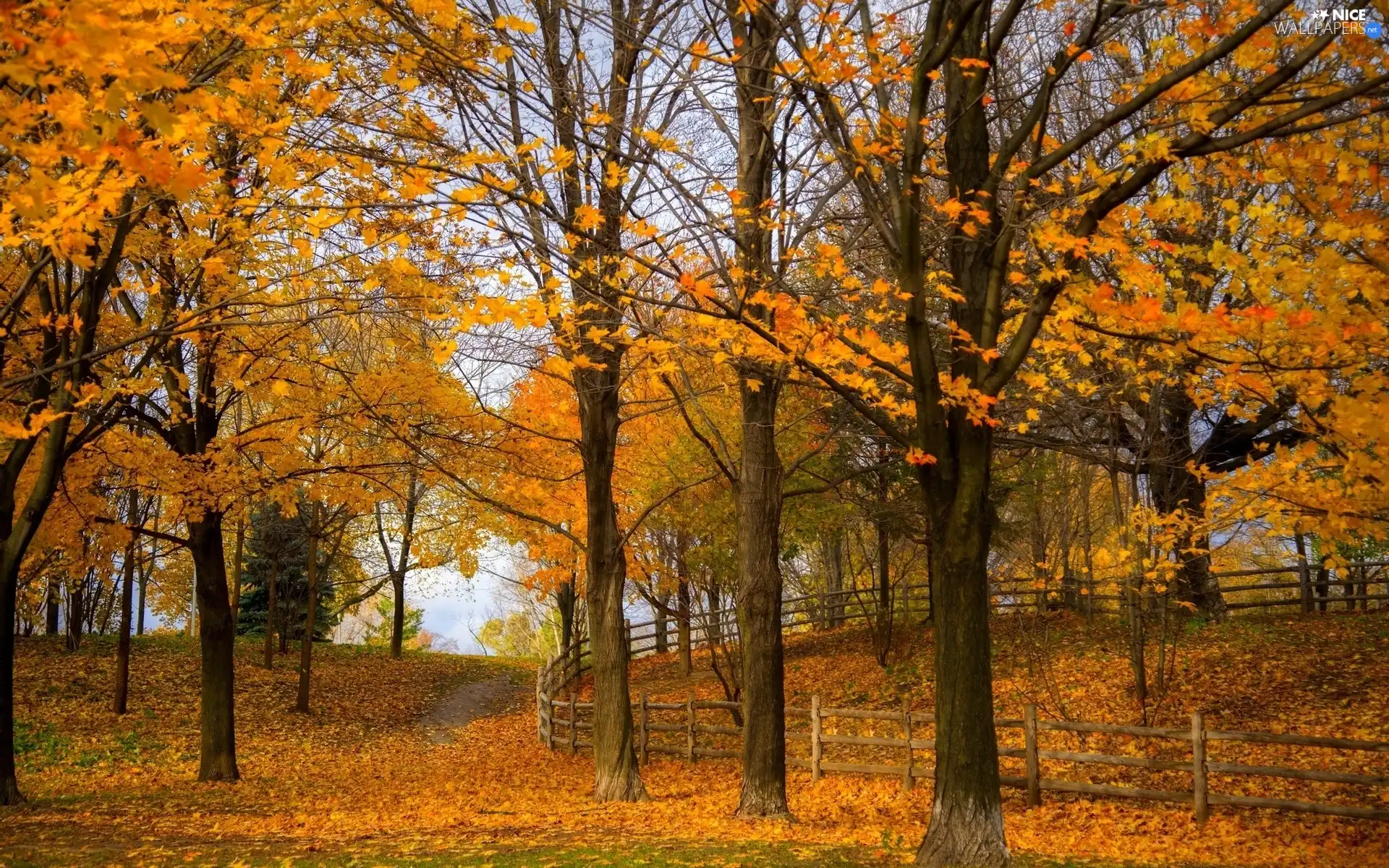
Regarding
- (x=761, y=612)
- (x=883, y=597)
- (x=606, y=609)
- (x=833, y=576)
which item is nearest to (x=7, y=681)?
(x=606, y=609)

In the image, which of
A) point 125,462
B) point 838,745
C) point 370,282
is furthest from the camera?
point 838,745

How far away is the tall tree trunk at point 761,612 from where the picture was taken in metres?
9.56

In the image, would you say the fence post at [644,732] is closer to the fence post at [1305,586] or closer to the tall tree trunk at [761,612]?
the tall tree trunk at [761,612]

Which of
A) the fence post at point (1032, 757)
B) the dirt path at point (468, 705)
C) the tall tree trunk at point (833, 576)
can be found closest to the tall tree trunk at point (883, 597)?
the tall tree trunk at point (833, 576)

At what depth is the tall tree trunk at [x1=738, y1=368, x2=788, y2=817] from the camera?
956cm

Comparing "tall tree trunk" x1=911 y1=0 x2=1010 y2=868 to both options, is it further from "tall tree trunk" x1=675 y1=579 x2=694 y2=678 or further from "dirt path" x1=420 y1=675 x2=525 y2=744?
"dirt path" x1=420 y1=675 x2=525 y2=744

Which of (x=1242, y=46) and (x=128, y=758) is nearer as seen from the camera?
(x=1242, y=46)

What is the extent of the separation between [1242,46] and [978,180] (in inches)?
71.2

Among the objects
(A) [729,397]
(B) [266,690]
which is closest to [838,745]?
(A) [729,397]

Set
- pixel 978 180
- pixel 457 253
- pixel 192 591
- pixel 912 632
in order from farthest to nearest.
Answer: pixel 192 591 < pixel 912 632 < pixel 457 253 < pixel 978 180

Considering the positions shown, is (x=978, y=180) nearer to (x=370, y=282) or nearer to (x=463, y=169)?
(x=463, y=169)

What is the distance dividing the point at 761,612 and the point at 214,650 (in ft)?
25.7

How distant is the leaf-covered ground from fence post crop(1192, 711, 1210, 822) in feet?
0.51

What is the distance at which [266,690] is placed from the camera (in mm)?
21672
